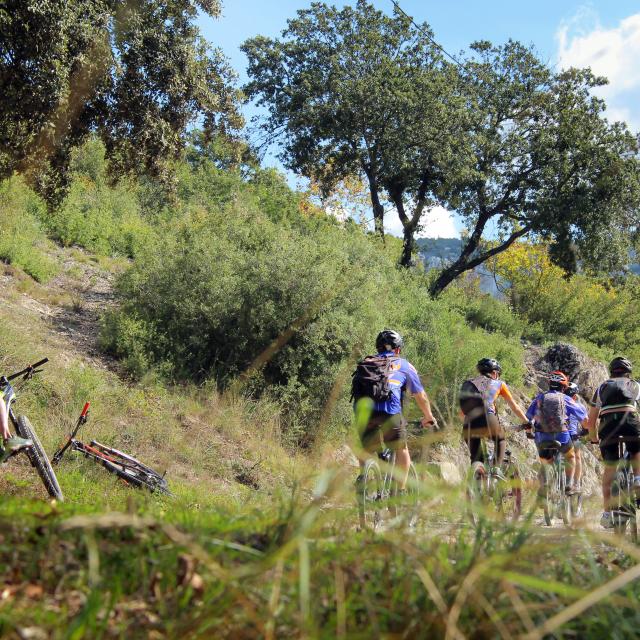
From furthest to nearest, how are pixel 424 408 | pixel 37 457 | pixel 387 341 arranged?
pixel 387 341, pixel 424 408, pixel 37 457

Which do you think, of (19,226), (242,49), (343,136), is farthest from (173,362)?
(242,49)

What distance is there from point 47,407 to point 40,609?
1013cm

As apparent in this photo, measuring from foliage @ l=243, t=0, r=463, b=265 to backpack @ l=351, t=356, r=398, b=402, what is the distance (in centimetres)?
1967

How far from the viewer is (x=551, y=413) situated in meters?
10.2

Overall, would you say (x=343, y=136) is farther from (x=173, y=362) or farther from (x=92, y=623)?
(x=92, y=623)

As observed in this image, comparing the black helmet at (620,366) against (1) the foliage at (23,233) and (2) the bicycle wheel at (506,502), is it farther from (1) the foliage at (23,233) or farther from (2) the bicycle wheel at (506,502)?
(1) the foliage at (23,233)

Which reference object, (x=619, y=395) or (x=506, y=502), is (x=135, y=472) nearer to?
(x=619, y=395)

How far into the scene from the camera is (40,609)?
1.50 m

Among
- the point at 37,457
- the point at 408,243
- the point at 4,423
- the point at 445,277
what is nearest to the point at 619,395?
the point at 37,457

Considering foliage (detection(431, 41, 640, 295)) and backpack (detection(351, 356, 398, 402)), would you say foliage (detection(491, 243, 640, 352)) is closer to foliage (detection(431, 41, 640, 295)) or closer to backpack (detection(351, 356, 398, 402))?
foliage (detection(431, 41, 640, 295))

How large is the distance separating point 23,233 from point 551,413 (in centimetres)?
1420

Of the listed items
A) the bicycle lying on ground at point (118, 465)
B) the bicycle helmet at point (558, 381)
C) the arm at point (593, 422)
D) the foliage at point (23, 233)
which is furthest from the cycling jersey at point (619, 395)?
the foliage at point (23, 233)

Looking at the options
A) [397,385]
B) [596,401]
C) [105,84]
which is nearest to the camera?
[397,385]

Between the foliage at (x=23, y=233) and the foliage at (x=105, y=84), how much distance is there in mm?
4297
